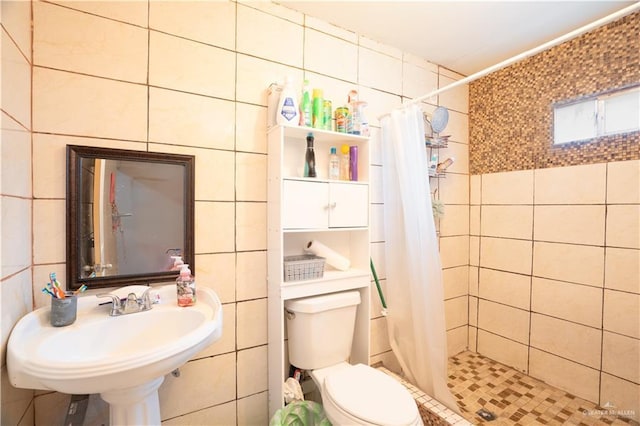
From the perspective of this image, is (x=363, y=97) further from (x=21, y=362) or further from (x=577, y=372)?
(x=577, y=372)

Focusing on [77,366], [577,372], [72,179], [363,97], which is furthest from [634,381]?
[72,179]

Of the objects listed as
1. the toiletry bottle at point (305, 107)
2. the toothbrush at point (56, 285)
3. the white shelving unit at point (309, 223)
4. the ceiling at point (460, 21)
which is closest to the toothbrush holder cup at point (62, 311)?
the toothbrush at point (56, 285)

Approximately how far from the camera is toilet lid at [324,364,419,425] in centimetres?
99

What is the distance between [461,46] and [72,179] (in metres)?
2.20

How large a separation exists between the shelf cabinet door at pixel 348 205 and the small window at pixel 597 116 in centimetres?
133

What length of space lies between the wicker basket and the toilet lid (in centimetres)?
44

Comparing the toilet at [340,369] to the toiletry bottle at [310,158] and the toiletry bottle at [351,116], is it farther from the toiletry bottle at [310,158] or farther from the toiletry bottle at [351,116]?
the toiletry bottle at [351,116]

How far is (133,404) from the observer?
869 mm

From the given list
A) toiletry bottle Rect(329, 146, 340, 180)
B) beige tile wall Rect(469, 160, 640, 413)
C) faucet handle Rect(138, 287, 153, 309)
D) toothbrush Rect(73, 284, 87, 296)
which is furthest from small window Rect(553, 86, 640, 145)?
toothbrush Rect(73, 284, 87, 296)

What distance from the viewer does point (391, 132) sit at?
164 centimetres

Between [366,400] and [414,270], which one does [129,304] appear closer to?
[366,400]

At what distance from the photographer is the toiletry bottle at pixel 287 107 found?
4.23 feet

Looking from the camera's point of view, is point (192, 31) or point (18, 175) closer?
point (18, 175)

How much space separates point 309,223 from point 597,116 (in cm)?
177
